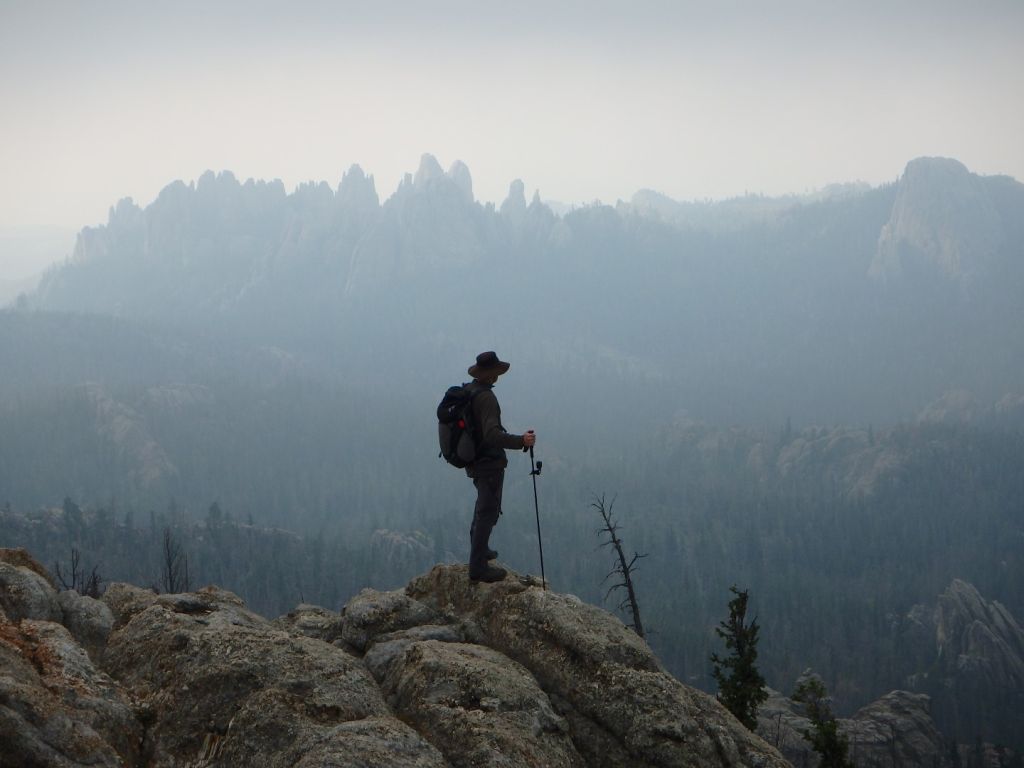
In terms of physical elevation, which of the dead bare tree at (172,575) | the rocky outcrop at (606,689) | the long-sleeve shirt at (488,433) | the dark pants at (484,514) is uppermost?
the long-sleeve shirt at (488,433)

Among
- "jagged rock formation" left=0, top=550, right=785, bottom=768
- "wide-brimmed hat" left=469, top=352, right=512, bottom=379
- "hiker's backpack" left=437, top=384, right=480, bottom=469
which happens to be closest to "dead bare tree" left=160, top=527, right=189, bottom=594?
"jagged rock formation" left=0, top=550, right=785, bottom=768

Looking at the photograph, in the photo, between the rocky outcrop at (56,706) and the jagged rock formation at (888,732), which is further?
the jagged rock formation at (888,732)

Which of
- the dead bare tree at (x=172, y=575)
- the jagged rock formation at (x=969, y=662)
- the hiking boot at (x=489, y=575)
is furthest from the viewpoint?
the jagged rock formation at (x=969, y=662)

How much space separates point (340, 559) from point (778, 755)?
598 ft

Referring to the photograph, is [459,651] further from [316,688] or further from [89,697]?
[89,697]

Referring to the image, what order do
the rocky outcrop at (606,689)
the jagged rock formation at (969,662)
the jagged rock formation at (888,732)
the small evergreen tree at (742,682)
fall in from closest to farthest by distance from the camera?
the rocky outcrop at (606,689) < the small evergreen tree at (742,682) < the jagged rock formation at (888,732) < the jagged rock formation at (969,662)

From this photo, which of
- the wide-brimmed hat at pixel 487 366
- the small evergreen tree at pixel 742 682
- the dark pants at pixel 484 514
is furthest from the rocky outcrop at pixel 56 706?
the small evergreen tree at pixel 742 682

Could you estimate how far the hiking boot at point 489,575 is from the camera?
16.7 metres

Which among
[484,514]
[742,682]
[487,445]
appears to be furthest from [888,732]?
[487,445]

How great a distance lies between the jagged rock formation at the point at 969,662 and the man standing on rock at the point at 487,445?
13705cm

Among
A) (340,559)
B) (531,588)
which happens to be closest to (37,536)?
(340,559)

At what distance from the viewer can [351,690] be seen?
41.1ft

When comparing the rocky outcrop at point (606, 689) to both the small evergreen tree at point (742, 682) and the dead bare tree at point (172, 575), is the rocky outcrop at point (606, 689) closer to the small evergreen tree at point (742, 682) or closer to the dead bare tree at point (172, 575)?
the small evergreen tree at point (742, 682)

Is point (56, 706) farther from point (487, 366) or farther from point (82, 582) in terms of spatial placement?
point (82, 582)
